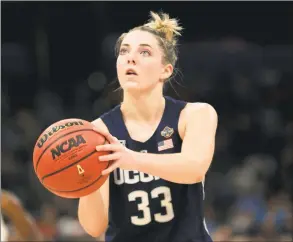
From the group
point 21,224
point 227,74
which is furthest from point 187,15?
point 21,224

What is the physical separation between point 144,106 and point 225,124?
6.53 m

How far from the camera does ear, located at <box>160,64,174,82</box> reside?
367 centimetres

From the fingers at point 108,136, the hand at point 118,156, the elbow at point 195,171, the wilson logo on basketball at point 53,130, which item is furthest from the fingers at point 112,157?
the elbow at point 195,171

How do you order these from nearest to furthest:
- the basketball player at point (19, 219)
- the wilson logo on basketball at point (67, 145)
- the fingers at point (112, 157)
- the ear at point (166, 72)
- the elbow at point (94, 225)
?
the fingers at point (112, 157)
the wilson logo on basketball at point (67, 145)
the elbow at point (94, 225)
the ear at point (166, 72)
the basketball player at point (19, 219)

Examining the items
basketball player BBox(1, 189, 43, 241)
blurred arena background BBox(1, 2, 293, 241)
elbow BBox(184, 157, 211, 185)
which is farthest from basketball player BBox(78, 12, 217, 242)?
blurred arena background BBox(1, 2, 293, 241)

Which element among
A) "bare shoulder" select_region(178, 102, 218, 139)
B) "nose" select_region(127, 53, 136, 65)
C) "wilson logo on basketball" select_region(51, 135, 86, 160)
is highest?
"nose" select_region(127, 53, 136, 65)

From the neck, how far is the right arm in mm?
202

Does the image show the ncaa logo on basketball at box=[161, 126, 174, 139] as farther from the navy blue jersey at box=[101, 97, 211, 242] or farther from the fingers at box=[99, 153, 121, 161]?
the fingers at box=[99, 153, 121, 161]

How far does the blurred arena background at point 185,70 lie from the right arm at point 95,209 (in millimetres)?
5715

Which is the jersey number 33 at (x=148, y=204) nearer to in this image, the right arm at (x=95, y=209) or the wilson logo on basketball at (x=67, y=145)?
the right arm at (x=95, y=209)

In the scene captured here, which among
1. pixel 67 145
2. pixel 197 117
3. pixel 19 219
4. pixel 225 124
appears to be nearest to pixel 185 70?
pixel 225 124

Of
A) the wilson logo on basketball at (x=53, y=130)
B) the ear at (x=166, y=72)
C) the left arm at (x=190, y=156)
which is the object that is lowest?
the left arm at (x=190, y=156)

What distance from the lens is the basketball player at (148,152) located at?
138 inches

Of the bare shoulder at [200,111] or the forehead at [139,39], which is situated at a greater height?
the forehead at [139,39]
